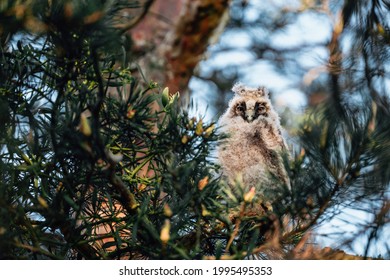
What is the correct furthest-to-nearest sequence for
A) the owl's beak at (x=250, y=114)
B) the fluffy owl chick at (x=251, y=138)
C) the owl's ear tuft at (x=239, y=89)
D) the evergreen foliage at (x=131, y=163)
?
1. the owl's ear tuft at (x=239, y=89)
2. the owl's beak at (x=250, y=114)
3. the fluffy owl chick at (x=251, y=138)
4. the evergreen foliage at (x=131, y=163)

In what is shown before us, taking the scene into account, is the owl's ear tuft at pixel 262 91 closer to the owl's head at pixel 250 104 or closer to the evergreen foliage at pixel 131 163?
the owl's head at pixel 250 104

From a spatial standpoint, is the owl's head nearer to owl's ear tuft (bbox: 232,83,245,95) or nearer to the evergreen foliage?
owl's ear tuft (bbox: 232,83,245,95)

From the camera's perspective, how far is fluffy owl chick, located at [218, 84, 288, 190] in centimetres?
212

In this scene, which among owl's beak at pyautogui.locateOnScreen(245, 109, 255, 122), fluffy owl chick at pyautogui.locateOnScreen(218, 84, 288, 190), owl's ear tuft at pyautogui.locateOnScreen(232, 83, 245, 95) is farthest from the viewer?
owl's ear tuft at pyautogui.locateOnScreen(232, 83, 245, 95)

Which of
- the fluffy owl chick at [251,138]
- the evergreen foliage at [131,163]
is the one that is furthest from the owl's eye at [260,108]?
the evergreen foliage at [131,163]

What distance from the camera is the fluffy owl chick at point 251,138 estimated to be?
2.12m

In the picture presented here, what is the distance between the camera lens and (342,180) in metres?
1.41

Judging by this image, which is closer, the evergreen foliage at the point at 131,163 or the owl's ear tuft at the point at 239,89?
the evergreen foliage at the point at 131,163

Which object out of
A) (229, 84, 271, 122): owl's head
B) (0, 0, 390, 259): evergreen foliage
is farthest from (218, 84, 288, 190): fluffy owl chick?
(0, 0, 390, 259): evergreen foliage


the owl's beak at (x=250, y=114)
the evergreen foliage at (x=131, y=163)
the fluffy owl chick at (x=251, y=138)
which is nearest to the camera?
the evergreen foliage at (x=131, y=163)

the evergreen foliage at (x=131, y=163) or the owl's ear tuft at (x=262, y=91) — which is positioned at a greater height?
the owl's ear tuft at (x=262, y=91)

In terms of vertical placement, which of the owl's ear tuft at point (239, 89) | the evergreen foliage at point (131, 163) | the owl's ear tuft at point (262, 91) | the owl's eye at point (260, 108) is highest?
the owl's ear tuft at point (239, 89)

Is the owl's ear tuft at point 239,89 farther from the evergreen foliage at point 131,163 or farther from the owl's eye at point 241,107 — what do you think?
the evergreen foliage at point 131,163
